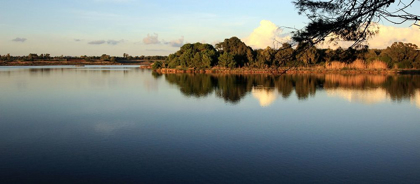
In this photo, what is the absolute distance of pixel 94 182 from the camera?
7.29 m

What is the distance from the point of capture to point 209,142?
34.8 ft

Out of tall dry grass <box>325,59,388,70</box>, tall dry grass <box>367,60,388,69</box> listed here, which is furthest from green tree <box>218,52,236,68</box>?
tall dry grass <box>367,60,388,69</box>

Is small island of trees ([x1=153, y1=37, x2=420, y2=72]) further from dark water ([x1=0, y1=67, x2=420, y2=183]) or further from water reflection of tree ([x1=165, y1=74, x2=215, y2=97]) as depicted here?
dark water ([x1=0, y1=67, x2=420, y2=183])

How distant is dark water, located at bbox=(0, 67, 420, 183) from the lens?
7.81 meters

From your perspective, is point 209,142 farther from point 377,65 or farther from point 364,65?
point 377,65

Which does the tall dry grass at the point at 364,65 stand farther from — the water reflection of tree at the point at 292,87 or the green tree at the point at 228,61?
the water reflection of tree at the point at 292,87

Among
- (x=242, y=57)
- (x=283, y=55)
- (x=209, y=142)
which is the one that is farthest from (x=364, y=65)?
(x=283, y=55)

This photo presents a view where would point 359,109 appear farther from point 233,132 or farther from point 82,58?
point 82,58

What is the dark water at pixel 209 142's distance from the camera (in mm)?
7812

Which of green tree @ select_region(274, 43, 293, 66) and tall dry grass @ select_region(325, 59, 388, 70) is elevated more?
tall dry grass @ select_region(325, 59, 388, 70)

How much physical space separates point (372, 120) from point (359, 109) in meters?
2.92

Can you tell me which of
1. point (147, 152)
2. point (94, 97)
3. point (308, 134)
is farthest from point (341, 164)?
point (94, 97)

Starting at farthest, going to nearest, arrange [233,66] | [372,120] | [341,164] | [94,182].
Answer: [233,66] → [372,120] → [341,164] → [94,182]

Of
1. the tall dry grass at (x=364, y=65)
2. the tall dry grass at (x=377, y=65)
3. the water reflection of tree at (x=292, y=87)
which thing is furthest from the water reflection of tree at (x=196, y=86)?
the tall dry grass at (x=377, y=65)
